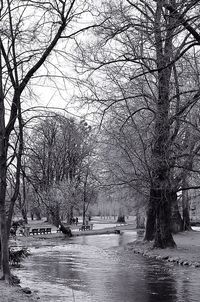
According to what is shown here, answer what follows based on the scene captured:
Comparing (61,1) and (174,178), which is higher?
(61,1)

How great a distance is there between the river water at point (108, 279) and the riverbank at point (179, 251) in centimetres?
75

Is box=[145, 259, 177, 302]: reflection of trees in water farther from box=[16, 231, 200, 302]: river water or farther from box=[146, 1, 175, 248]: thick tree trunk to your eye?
box=[146, 1, 175, 248]: thick tree trunk

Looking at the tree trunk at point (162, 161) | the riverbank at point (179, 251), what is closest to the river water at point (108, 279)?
the riverbank at point (179, 251)

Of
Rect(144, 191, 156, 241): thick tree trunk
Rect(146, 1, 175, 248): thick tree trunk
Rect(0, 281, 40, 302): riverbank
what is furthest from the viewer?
Rect(144, 191, 156, 241): thick tree trunk

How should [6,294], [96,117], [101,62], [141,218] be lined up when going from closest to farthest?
[6,294] → [101,62] → [96,117] → [141,218]

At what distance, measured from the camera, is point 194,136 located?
945 inches

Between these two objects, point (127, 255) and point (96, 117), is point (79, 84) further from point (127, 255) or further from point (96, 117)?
point (127, 255)

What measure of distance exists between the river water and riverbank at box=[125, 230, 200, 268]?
2.45 feet

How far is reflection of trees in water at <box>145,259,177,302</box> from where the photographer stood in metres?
14.7

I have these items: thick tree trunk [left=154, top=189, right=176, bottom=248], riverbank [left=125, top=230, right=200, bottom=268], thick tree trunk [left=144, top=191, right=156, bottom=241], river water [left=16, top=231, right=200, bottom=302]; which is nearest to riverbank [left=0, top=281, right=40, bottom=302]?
river water [left=16, top=231, right=200, bottom=302]

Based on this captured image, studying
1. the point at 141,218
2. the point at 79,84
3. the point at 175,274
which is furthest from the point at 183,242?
the point at 141,218

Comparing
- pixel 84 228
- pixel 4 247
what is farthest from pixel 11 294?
pixel 84 228

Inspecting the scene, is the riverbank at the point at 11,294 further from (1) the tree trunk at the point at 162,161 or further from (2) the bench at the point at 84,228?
(2) the bench at the point at 84,228

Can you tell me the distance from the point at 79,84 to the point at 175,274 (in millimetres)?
9531
